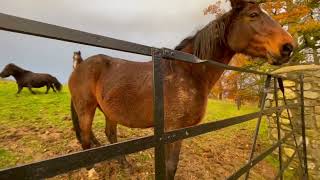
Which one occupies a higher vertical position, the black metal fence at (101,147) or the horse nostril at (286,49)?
the horse nostril at (286,49)

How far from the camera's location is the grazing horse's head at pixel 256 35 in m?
2.44

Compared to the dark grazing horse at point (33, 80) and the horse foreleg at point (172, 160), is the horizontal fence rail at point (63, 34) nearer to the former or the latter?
the horse foreleg at point (172, 160)

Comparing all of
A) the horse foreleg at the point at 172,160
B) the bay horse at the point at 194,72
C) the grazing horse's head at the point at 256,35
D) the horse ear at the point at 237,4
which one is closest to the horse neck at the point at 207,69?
the bay horse at the point at 194,72

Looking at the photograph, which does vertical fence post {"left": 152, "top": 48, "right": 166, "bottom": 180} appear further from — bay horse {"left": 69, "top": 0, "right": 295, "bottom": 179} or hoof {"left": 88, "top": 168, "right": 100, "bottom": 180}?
hoof {"left": 88, "top": 168, "right": 100, "bottom": 180}

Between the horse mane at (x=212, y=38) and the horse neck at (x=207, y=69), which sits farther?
the horse mane at (x=212, y=38)

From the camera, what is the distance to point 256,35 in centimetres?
252

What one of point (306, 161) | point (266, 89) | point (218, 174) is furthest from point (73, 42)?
point (306, 161)

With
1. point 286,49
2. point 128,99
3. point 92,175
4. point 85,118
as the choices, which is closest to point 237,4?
point 286,49

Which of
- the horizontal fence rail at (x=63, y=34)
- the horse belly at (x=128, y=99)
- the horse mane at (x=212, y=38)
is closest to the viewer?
the horizontal fence rail at (x=63, y=34)

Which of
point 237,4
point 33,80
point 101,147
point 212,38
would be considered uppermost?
point 237,4

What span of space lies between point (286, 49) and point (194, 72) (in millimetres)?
877

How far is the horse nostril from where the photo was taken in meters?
2.42

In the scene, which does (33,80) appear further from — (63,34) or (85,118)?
(63,34)

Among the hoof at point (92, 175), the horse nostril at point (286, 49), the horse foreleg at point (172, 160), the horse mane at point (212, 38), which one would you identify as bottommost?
the hoof at point (92, 175)
